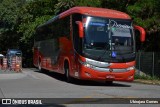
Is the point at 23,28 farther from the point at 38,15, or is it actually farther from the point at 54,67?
the point at 54,67

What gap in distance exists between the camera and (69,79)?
2259 cm

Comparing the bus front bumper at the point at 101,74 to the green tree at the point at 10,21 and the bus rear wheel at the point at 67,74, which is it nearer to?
the bus rear wheel at the point at 67,74

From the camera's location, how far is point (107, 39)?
67.4 feet

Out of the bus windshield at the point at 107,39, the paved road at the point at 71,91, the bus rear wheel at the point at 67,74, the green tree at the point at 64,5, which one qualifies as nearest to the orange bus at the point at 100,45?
the bus windshield at the point at 107,39

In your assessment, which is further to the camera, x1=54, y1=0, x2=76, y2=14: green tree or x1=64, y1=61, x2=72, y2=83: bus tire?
x1=54, y1=0, x2=76, y2=14: green tree

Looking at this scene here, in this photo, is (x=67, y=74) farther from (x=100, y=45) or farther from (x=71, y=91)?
(x=71, y=91)

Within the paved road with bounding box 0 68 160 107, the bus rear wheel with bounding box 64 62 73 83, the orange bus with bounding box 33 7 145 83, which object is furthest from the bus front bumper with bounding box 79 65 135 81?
the bus rear wheel with bounding box 64 62 73 83

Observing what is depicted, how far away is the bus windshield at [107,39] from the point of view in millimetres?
20281

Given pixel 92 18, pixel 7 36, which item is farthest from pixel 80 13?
pixel 7 36

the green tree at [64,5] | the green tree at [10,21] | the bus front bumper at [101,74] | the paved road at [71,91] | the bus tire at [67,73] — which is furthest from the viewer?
the green tree at [10,21]

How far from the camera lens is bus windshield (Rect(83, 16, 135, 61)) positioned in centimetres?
2028

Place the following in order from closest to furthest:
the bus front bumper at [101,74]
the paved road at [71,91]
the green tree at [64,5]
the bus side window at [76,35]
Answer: the paved road at [71,91], the bus front bumper at [101,74], the bus side window at [76,35], the green tree at [64,5]

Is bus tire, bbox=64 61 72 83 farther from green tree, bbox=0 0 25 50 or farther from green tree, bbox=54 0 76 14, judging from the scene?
green tree, bbox=0 0 25 50

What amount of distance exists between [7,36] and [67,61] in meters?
37.7
